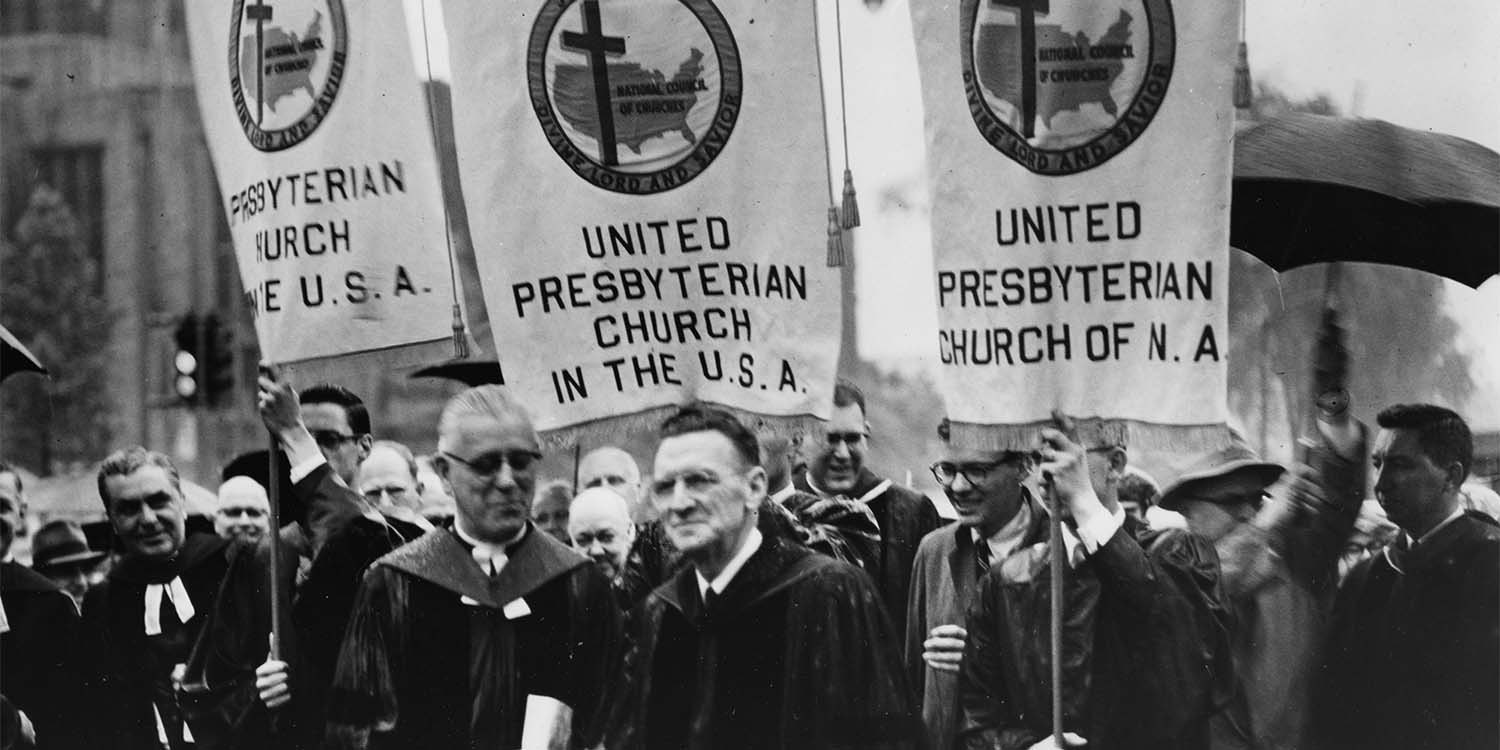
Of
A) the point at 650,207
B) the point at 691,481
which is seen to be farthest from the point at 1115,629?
the point at 650,207

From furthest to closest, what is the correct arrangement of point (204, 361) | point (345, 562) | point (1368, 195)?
point (204, 361)
point (345, 562)
point (1368, 195)

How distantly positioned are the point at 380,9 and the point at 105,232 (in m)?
1.29

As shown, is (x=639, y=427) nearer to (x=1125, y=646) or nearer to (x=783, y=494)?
(x=783, y=494)

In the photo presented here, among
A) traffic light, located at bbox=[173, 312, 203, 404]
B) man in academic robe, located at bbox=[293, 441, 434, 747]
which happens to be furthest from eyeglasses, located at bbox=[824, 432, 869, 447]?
traffic light, located at bbox=[173, 312, 203, 404]

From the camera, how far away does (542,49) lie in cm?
591

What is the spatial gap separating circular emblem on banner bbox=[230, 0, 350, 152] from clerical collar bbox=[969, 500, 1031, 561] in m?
2.37

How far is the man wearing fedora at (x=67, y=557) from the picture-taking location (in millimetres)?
6629

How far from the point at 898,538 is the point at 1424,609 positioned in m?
1.43

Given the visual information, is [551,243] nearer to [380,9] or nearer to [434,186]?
[434,186]

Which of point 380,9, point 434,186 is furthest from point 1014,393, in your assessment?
point 380,9

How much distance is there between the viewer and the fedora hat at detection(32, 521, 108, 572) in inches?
261

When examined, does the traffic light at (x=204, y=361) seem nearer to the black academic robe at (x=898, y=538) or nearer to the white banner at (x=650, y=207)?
the white banner at (x=650, y=207)

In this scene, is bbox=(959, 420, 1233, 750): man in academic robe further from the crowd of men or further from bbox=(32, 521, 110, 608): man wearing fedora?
bbox=(32, 521, 110, 608): man wearing fedora

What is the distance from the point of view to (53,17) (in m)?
6.72
